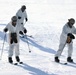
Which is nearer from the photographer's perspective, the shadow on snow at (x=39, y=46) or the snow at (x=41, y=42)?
the snow at (x=41, y=42)

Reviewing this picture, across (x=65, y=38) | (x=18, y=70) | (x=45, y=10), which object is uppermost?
(x=45, y=10)

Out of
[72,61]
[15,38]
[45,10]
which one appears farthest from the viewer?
[45,10]

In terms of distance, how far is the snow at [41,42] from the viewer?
1238cm

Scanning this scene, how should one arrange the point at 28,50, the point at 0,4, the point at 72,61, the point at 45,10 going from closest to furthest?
Answer: the point at 72,61
the point at 28,50
the point at 45,10
the point at 0,4

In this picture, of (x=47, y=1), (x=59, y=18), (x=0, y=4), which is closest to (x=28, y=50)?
(x=59, y=18)

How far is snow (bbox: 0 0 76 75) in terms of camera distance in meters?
12.4

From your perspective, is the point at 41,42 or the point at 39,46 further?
the point at 41,42

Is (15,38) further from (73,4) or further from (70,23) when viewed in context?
(73,4)

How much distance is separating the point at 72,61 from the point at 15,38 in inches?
104

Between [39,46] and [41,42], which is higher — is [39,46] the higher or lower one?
the lower one

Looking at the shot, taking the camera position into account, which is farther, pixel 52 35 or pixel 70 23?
pixel 52 35

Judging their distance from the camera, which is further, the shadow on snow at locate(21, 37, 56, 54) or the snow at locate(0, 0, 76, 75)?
the shadow on snow at locate(21, 37, 56, 54)

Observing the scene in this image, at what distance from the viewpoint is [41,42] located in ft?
61.5

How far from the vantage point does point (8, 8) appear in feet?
112
